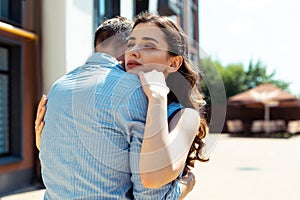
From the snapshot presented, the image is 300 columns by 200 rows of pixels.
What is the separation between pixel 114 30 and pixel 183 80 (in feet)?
0.95

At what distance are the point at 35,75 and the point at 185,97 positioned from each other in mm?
5628

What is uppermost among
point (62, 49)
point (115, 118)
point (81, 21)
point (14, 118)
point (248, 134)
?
point (81, 21)

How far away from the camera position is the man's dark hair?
125 centimetres

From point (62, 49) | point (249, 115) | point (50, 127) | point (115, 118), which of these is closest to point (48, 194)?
point (50, 127)

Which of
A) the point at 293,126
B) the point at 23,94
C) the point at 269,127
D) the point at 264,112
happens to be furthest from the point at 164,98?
the point at 293,126

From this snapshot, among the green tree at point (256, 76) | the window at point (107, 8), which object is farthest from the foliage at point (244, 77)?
the window at point (107, 8)

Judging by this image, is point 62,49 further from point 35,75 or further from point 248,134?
point 248,134

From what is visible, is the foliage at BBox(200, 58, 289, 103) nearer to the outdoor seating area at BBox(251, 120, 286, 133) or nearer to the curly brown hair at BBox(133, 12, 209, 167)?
the outdoor seating area at BBox(251, 120, 286, 133)

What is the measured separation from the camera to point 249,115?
23.9 m

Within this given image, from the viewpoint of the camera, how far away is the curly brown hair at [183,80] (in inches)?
45.9

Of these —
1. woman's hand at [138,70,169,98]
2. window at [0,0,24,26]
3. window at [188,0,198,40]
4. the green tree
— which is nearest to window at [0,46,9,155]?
window at [0,0,24,26]

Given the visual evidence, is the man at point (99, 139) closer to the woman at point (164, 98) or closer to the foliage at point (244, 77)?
the woman at point (164, 98)

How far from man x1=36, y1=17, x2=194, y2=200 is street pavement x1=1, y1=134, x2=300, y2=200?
15.8 feet

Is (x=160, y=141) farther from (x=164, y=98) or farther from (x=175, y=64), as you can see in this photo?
(x=175, y=64)
